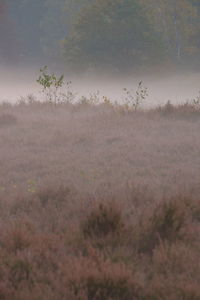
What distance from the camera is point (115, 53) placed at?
29078 mm

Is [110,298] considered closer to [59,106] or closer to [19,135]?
[19,135]

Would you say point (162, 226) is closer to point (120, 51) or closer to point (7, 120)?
point (7, 120)

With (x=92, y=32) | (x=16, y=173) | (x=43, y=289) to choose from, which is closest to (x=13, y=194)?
(x=16, y=173)

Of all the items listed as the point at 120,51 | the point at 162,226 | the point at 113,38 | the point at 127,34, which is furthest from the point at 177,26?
the point at 162,226

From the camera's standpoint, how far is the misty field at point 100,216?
3.66 m

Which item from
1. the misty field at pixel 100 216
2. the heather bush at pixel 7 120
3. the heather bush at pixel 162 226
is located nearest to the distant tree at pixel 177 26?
the heather bush at pixel 7 120

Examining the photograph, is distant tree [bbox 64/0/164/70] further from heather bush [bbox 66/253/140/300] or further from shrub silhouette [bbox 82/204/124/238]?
heather bush [bbox 66/253/140/300]

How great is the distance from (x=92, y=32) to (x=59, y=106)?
14566mm

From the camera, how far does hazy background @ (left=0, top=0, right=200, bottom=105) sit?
92.8ft

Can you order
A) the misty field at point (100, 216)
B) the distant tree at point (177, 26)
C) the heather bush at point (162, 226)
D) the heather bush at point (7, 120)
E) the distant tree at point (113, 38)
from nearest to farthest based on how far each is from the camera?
the misty field at point (100, 216)
the heather bush at point (162, 226)
the heather bush at point (7, 120)
the distant tree at point (113, 38)
the distant tree at point (177, 26)

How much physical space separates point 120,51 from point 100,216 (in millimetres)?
25411

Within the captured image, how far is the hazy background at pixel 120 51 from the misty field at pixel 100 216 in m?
15.0

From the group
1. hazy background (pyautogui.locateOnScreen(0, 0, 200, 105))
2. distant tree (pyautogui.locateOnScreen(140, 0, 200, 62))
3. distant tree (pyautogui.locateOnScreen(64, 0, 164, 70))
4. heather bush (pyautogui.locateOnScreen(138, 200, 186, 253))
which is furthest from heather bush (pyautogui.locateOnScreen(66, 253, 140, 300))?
distant tree (pyautogui.locateOnScreen(140, 0, 200, 62))

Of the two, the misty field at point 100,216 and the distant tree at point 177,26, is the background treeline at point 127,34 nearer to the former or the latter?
the distant tree at point 177,26
